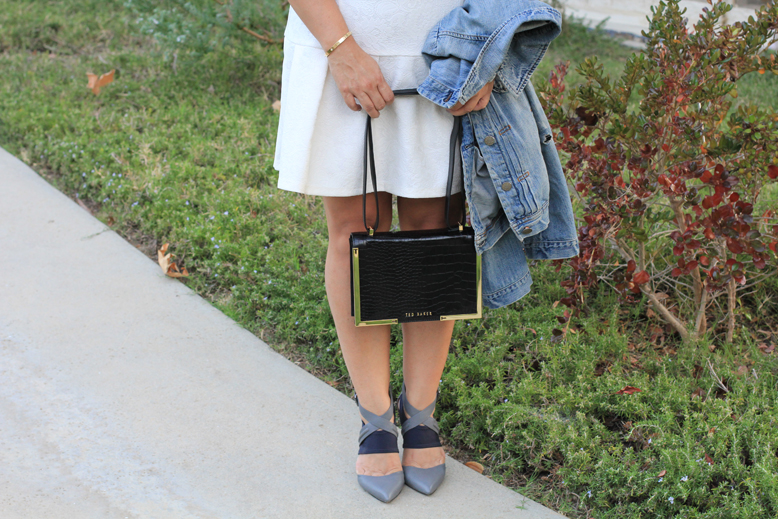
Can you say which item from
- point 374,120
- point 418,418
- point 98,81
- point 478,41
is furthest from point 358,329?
point 98,81

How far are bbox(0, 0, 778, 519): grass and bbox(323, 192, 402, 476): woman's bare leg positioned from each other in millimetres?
317

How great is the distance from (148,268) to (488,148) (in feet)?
5.97

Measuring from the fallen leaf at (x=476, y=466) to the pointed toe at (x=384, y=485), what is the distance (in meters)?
0.24

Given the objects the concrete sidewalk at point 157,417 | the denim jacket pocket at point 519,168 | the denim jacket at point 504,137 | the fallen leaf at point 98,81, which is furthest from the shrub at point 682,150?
the fallen leaf at point 98,81

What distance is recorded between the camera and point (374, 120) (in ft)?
5.51

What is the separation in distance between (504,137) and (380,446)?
0.87m

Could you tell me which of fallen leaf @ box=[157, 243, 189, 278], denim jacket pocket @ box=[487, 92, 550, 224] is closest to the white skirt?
denim jacket pocket @ box=[487, 92, 550, 224]

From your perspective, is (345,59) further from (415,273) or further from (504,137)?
(415,273)

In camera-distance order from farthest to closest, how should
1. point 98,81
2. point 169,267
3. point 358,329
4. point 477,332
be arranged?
point 98,81 → point 169,267 → point 477,332 → point 358,329

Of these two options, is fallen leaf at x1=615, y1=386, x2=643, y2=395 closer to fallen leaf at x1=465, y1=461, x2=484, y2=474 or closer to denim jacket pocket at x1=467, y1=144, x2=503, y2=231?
fallen leaf at x1=465, y1=461, x2=484, y2=474

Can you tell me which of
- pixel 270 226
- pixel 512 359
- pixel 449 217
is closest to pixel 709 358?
pixel 512 359

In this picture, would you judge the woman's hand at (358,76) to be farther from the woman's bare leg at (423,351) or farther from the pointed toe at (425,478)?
the pointed toe at (425,478)

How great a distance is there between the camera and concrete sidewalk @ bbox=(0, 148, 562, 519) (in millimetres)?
1848

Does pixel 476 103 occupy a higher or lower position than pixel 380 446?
higher
